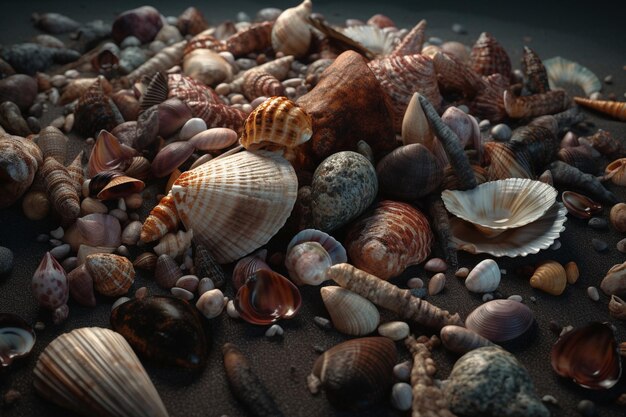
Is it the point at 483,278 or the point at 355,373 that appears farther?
the point at 483,278

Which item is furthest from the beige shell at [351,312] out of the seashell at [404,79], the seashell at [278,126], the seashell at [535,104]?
the seashell at [535,104]

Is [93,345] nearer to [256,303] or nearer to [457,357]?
[256,303]

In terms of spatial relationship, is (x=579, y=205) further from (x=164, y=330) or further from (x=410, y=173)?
(x=164, y=330)

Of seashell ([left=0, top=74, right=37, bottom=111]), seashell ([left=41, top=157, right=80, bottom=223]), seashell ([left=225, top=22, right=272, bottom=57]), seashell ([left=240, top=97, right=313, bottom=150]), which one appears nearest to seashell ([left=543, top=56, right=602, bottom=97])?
seashell ([left=225, top=22, right=272, bottom=57])

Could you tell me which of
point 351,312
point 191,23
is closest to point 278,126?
point 351,312

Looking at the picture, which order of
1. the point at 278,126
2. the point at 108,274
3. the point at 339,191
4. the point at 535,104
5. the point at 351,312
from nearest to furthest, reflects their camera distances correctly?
the point at 351,312, the point at 108,274, the point at 339,191, the point at 278,126, the point at 535,104

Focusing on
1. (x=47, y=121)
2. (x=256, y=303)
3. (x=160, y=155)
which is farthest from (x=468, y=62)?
(x=47, y=121)

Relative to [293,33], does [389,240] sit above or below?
below
